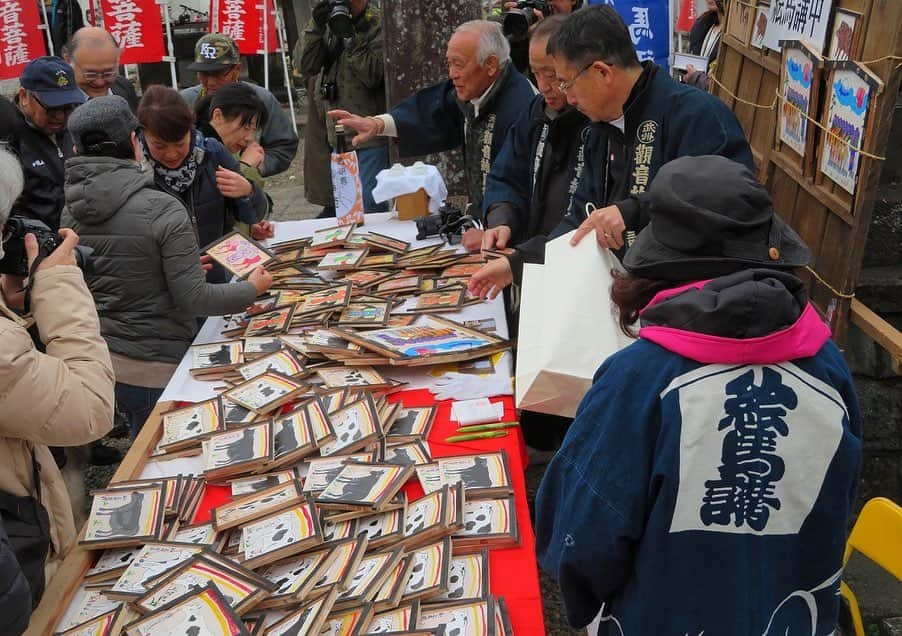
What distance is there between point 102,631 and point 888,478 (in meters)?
3.26

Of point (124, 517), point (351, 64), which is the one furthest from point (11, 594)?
point (351, 64)

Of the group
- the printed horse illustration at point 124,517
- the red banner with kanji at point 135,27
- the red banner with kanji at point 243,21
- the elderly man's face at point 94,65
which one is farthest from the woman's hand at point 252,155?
the red banner with kanji at point 243,21

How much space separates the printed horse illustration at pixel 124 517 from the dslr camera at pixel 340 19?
14.0ft

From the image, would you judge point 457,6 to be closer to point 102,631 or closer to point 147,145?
point 147,145

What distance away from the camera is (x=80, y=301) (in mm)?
2062

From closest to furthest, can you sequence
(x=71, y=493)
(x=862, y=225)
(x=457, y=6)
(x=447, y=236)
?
(x=862, y=225) < (x=71, y=493) < (x=447, y=236) < (x=457, y=6)

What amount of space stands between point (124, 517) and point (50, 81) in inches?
98.2

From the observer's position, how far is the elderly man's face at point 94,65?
4680 mm

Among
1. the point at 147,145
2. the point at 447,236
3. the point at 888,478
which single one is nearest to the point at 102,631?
the point at 147,145

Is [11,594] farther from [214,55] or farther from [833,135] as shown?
[214,55]

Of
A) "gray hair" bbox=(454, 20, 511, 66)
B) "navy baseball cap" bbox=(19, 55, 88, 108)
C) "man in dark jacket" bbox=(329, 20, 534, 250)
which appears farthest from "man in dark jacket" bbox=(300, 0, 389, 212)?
"navy baseball cap" bbox=(19, 55, 88, 108)

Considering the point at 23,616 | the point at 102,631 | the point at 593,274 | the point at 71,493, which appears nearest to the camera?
the point at 23,616

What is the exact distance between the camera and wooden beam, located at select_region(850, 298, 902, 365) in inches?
106

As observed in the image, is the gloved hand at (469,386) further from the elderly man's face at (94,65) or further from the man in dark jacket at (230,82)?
the elderly man's face at (94,65)
